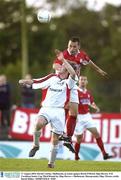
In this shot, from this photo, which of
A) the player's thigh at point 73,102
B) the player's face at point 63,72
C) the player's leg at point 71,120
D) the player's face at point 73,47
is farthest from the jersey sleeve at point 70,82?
the player's leg at point 71,120

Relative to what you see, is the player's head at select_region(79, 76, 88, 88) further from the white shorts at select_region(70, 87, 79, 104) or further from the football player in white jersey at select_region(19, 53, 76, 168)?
the football player in white jersey at select_region(19, 53, 76, 168)

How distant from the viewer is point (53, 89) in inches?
606

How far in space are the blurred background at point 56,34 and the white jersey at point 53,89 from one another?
30.2m

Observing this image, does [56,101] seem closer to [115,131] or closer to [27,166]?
[27,166]

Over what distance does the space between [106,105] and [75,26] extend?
42241 mm

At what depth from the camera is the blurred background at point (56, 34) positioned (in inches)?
2325

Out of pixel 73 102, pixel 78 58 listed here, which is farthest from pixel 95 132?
pixel 78 58

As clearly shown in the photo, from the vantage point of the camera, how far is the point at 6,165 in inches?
620

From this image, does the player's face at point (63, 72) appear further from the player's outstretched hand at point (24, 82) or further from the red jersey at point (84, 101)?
the red jersey at point (84, 101)

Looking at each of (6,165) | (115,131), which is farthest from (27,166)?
(115,131)

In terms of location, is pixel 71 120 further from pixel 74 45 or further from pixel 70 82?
pixel 74 45

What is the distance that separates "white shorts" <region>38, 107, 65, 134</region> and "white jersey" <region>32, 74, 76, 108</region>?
11cm

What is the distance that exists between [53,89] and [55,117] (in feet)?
2.12

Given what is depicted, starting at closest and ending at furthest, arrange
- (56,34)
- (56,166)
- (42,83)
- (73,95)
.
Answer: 1. (42,83)
2. (56,166)
3. (73,95)
4. (56,34)
